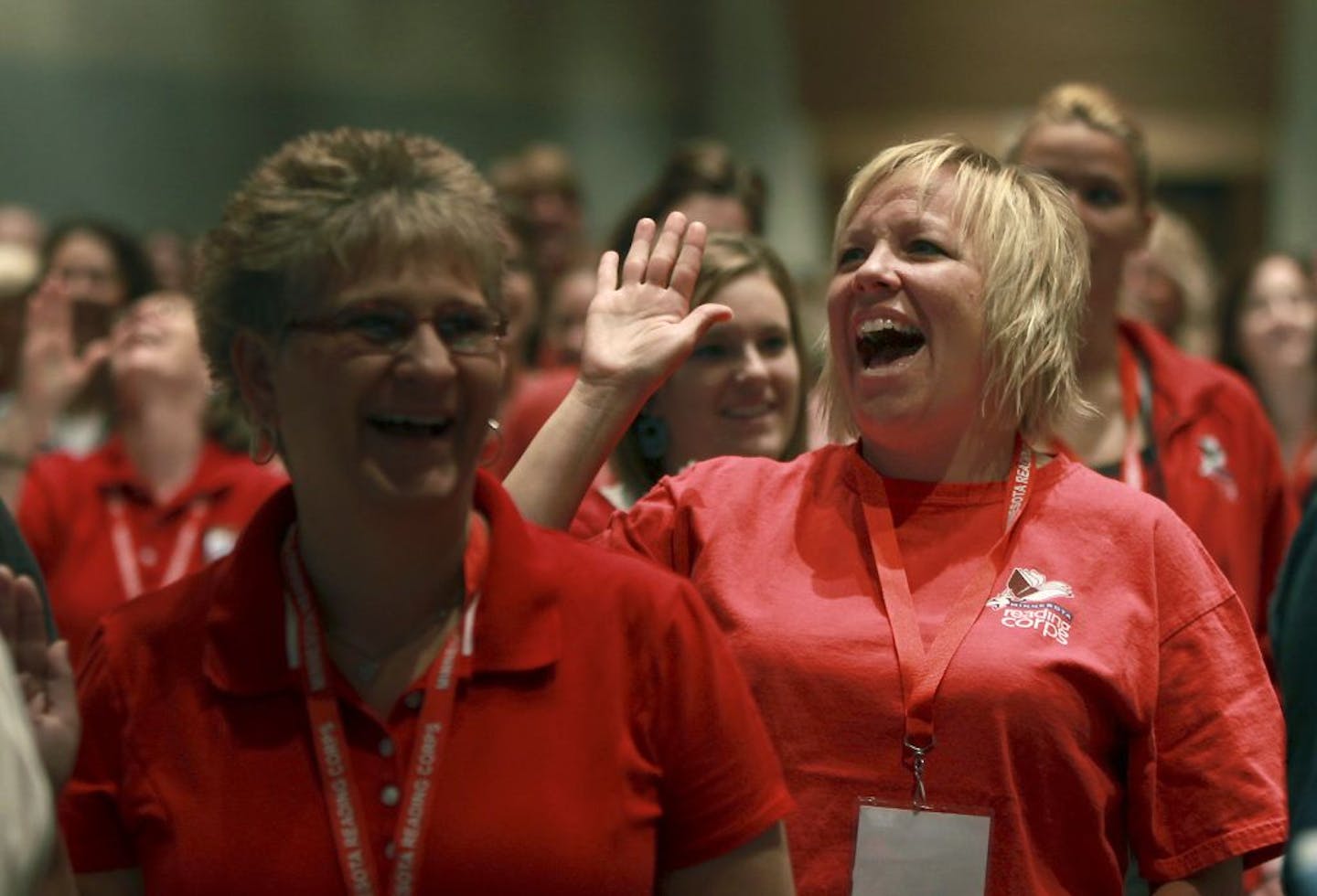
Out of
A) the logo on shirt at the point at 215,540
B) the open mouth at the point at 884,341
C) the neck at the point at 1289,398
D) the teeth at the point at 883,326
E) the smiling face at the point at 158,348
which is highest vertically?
the teeth at the point at 883,326

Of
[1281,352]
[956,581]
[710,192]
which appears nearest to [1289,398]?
[1281,352]

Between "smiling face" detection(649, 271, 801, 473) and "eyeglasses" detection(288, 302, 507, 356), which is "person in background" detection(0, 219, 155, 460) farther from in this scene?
"eyeglasses" detection(288, 302, 507, 356)

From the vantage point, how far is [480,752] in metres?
1.81

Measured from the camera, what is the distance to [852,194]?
253 cm

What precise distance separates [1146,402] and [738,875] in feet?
6.20

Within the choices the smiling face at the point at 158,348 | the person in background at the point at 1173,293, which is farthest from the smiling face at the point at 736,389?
the person in background at the point at 1173,293

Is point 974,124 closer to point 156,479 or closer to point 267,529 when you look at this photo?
point 156,479

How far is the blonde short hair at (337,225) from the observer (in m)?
1.84

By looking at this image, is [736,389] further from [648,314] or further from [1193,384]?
[1193,384]

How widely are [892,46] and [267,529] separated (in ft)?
29.3

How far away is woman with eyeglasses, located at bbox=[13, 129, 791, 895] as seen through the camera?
179 cm

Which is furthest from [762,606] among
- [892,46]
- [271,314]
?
[892,46]

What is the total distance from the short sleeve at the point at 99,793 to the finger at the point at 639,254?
0.98 m

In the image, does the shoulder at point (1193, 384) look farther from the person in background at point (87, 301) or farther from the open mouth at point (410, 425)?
the person in background at point (87, 301)
